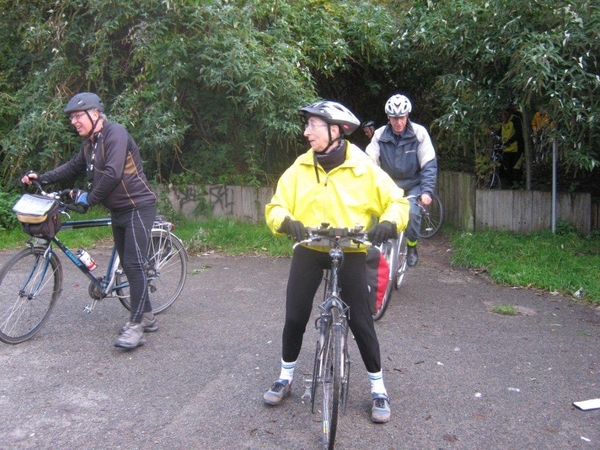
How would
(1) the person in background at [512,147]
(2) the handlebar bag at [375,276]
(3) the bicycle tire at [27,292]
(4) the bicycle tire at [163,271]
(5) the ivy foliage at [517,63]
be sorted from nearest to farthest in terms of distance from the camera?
(2) the handlebar bag at [375,276], (3) the bicycle tire at [27,292], (4) the bicycle tire at [163,271], (5) the ivy foliage at [517,63], (1) the person in background at [512,147]

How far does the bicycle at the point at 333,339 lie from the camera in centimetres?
364

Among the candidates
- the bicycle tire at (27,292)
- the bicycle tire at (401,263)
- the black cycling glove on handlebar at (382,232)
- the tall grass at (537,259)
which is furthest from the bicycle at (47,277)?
the tall grass at (537,259)

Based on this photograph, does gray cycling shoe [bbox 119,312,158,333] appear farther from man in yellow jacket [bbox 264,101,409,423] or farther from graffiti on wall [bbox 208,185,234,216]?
graffiti on wall [bbox 208,185,234,216]

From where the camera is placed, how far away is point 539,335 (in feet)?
18.7

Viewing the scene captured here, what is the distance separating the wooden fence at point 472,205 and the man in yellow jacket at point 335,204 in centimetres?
550

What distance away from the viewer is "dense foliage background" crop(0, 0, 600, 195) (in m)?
7.75

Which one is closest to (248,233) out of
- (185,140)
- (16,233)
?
(185,140)

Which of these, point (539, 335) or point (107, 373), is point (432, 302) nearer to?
point (539, 335)

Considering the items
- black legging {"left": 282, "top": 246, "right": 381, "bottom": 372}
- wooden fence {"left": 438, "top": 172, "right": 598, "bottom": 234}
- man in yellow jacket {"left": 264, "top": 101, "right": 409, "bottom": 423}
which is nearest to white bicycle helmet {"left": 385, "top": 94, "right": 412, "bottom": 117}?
man in yellow jacket {"left": 264, "top": 101, "right": 409, "bottom": 423}

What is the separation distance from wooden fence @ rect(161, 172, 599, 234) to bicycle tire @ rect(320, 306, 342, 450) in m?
5.89

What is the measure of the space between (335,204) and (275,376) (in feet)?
4.91

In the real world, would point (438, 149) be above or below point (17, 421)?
above

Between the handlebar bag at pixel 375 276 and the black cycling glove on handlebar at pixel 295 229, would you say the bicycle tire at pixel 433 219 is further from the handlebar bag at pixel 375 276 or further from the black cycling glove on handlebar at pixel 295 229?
the black cycling glove on handlebar at pixel 295 229

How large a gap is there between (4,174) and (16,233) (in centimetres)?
116
